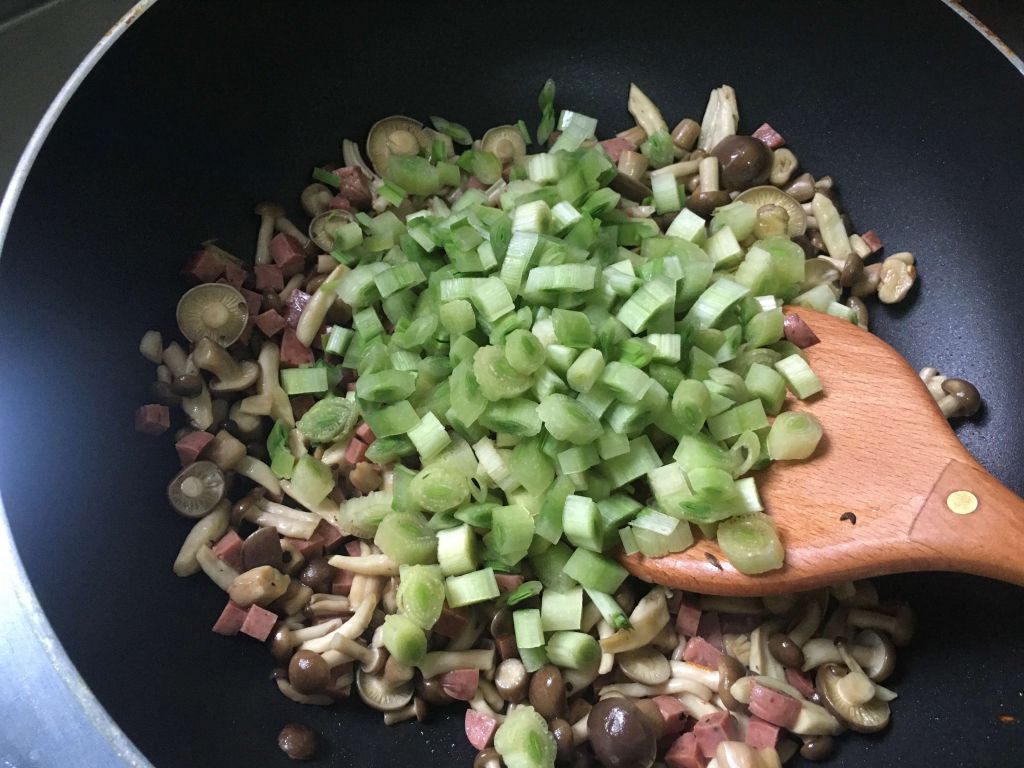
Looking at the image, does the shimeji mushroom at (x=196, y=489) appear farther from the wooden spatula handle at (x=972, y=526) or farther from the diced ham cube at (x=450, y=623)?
the wooden spatula handle at (x=972, y=526)

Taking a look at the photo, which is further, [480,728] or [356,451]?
[356,451]

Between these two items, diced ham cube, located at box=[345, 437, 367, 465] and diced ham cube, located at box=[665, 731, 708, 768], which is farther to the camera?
diced ham cube, located at box=[345, 437, 367, 465]

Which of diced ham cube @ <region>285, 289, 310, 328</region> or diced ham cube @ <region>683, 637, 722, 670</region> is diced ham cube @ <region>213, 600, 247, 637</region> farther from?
diced ham cube @ <region>683, 637, 722, 670</region>

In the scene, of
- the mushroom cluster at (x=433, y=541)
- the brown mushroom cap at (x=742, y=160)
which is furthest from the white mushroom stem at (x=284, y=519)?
the brown mushroom cap at (x=742, y=160)

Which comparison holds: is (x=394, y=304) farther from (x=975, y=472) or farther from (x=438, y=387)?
(x=975, y=472)

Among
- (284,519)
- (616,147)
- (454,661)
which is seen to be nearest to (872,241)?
(616,147)

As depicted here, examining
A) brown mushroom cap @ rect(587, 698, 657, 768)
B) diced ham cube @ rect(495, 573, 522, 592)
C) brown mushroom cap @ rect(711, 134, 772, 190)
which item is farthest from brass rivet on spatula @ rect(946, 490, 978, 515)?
brown mushroom cap @ rect(711, 134, 772, 190)

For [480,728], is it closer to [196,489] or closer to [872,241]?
[196,489]
